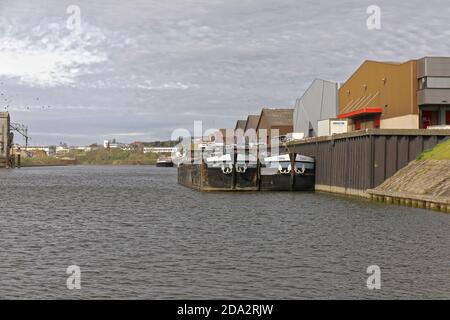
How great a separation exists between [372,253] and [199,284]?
9405 millimetres

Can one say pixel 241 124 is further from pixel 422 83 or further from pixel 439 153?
pixel 439 153

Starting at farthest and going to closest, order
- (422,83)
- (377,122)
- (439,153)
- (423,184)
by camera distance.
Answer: (377,122) → (422,83) → (439,153) → (423,184)

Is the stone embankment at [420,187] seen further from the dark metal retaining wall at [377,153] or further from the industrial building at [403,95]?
the industrial building at [403,95]

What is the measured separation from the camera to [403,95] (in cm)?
6706

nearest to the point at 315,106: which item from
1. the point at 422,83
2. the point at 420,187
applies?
the point at 422,83

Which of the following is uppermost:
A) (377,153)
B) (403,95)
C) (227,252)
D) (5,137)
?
(403,95)

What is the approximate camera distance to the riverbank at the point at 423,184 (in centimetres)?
4178

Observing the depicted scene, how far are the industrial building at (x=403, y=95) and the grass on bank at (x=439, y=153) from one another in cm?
1275

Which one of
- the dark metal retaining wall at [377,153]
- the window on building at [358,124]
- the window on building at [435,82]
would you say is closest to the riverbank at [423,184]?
the dark metal retaining wall at [377,153]

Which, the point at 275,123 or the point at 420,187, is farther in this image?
the point at 275,123

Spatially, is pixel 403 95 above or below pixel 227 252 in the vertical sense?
above

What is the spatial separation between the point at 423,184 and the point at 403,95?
23.8m
